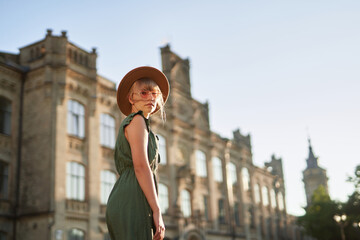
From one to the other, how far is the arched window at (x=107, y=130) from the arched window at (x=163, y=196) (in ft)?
17.1

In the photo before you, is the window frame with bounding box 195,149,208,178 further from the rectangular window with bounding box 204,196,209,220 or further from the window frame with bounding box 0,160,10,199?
the window frame with bounding box 0,160,10,199

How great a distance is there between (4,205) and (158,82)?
1895cm

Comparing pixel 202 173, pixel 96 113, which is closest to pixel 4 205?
pixel 96 113

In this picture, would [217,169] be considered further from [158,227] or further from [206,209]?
[158,227]

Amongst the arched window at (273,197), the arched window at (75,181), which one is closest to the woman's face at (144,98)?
the arched window at (75,181)

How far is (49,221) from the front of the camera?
19.8 m

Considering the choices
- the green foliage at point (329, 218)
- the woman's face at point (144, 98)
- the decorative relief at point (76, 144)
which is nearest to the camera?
the woman's face at point (144, 98)

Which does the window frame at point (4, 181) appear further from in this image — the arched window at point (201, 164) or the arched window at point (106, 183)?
the arched window at point (201, 164)

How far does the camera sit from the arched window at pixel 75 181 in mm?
21156

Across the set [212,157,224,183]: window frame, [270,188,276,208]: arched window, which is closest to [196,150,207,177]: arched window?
[212,157,224,183]: window frame

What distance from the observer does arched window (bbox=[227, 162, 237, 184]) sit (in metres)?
36.9

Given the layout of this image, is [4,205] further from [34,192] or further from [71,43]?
[71,43]

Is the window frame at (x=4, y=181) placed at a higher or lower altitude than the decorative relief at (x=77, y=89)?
lower

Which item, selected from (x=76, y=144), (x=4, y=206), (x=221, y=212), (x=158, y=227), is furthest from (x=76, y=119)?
(x=158, y=227)
